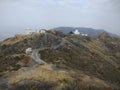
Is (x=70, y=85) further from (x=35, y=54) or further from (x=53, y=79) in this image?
(x=35, y=54)

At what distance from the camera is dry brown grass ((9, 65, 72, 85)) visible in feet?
354

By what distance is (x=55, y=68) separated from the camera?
124 metres

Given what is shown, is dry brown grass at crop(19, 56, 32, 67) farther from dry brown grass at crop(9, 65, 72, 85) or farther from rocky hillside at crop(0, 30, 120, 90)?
dry brown grass at crop(9, 65, 72, 85)

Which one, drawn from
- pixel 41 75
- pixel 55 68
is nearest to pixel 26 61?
pixel 55 68

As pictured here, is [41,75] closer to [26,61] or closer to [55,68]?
[55,68]

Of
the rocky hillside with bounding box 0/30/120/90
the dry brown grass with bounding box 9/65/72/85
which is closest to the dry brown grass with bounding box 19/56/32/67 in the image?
the rocky hillside with bounding box 0/30/120/90

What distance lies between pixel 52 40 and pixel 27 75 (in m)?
83.9

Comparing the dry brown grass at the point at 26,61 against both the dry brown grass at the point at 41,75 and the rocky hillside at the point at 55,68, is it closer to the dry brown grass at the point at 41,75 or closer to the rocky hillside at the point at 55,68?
the rocky hillside at the point at 55,68

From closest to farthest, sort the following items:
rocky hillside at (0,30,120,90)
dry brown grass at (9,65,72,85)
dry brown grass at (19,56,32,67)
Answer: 1. rocky hillside at (0,30,120,90)
2. dry brown grass at (9,65,72,85)
3. dry brown grass at (19,56,32,67)

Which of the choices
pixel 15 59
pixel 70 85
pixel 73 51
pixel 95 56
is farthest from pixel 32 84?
pixel 95 56

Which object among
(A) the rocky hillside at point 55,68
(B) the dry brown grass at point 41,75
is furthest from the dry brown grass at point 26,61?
(B) the dry brown grass at point 41,75

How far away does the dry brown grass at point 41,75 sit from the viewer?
108000 millimetres

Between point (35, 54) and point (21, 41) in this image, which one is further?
point (21, 41)

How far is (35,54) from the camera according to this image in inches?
6004
